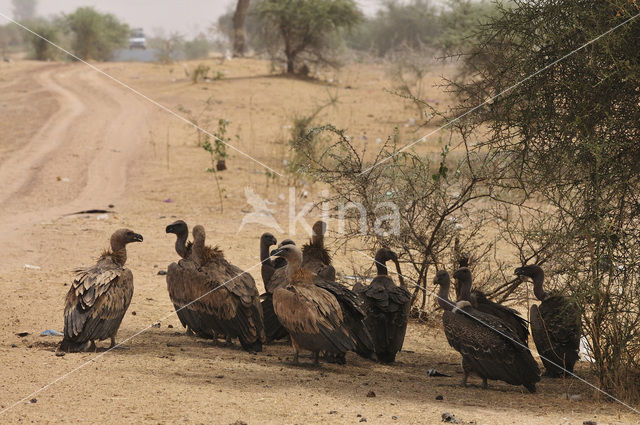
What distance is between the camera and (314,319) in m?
6.82

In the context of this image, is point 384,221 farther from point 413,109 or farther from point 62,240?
point 413,109

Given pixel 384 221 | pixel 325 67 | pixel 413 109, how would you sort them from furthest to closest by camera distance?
pixel 325 67 < pixel 413 109 < pixel 384 221

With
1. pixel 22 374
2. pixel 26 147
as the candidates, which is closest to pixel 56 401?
pixel 22 374

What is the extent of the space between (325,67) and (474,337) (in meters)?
26.4

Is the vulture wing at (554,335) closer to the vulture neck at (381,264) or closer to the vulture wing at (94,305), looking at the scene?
the vulture neck at (381,264)

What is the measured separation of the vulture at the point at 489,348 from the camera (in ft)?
21.5

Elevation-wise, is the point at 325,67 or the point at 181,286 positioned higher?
the point at 325,67

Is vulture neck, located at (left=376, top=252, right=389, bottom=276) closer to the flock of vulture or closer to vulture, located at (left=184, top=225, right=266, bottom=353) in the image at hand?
the flock of vulture

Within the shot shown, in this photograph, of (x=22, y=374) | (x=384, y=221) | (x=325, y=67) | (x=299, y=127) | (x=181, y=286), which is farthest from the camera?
(x=325, y=67)

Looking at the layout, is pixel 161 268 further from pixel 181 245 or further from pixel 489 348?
pixel 489 348

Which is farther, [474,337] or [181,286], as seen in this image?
[181,286]

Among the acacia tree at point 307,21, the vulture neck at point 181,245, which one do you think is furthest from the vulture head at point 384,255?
the acacia tree at point 307,21

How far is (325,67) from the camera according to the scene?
32281mm

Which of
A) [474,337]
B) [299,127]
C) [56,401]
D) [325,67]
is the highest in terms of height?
[325,67]
